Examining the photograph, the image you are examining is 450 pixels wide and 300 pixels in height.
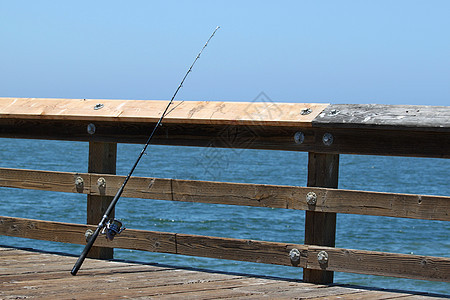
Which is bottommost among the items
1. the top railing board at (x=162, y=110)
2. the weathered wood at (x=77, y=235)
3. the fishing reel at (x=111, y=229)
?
the weathered wood at (x=77, y=235)

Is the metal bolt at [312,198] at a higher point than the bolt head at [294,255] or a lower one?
higher

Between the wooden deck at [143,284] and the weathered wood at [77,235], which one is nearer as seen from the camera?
the wooden deck at [143,284]

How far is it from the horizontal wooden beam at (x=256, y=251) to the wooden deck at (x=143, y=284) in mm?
115

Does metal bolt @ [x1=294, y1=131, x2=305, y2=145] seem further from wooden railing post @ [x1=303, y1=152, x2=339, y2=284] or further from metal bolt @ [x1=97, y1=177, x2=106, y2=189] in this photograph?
metal bolt @ [x1=97, y1=177, x2=106, y2=189]

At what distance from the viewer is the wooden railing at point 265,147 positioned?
3678 mm

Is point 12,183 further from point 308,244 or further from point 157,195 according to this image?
point 308,244

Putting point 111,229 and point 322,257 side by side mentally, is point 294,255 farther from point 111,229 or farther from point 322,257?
point 111,229

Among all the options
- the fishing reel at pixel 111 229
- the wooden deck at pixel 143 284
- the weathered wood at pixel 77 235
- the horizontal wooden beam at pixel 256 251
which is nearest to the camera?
the wooden deck at pixel 143 284

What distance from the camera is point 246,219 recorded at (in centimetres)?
2048

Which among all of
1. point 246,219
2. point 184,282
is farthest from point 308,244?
point 246,219

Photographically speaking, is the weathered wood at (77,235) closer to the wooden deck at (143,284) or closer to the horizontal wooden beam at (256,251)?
the horizontal wooden beam at (256,251)

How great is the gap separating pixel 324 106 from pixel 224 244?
93cm

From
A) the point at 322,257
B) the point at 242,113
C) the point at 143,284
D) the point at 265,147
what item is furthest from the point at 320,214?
the point at 143,284

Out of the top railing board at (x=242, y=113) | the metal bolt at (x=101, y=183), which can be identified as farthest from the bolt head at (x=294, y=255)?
the metal bolt at (x=101, y=183)
